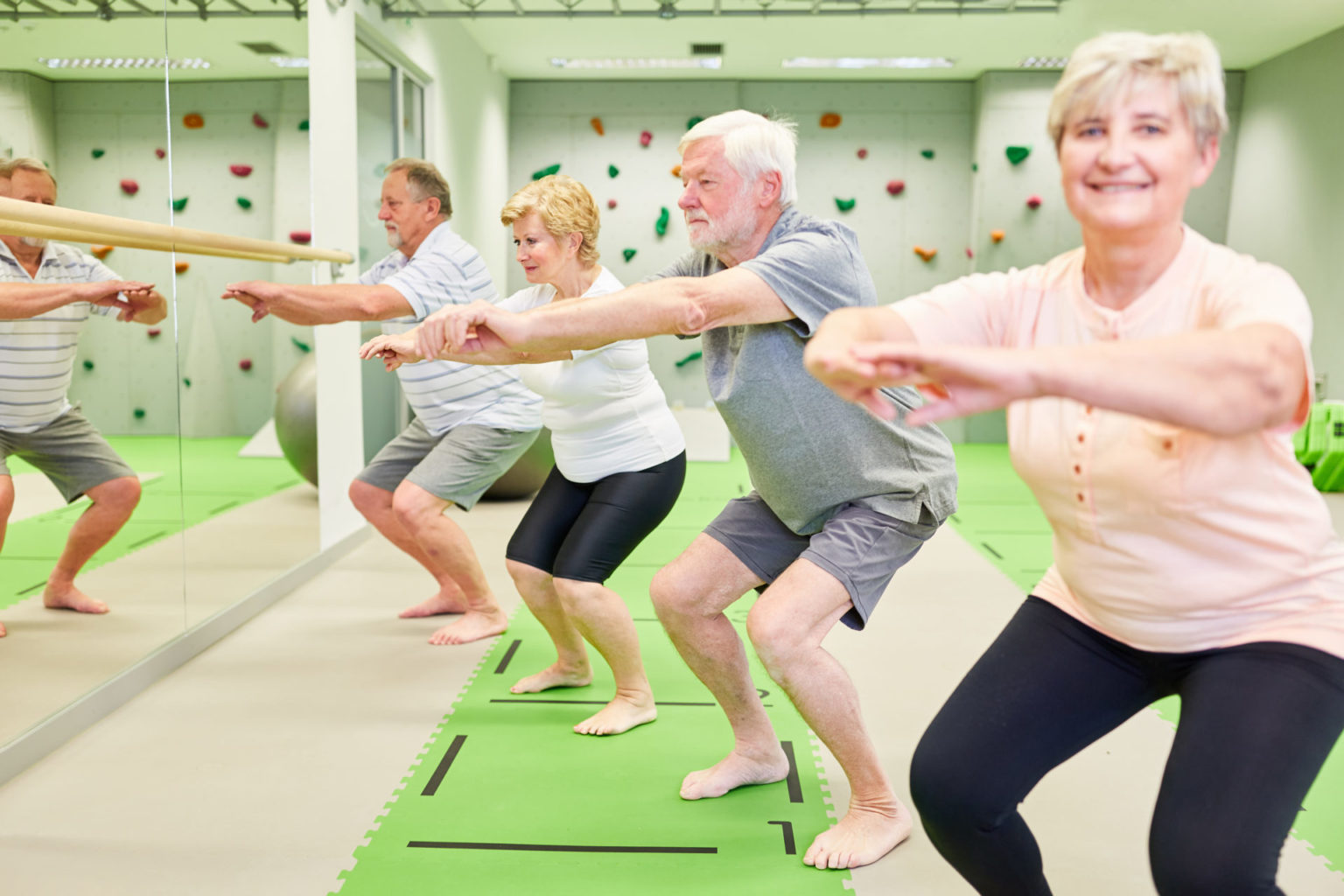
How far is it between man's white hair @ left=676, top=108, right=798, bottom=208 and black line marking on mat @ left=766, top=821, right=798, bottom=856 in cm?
131

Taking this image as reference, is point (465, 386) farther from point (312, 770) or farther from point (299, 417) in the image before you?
point (299, 417)

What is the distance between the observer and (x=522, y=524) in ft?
9.32

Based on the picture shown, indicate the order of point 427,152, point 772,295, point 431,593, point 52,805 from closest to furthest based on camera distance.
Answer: point 772,295, point 52,805, point 431,593, point 427,152

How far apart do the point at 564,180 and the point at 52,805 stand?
6.17ft

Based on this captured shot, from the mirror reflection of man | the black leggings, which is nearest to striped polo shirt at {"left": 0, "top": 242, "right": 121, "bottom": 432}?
the mirror reflection of man

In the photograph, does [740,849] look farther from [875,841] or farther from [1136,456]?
[1136,456]

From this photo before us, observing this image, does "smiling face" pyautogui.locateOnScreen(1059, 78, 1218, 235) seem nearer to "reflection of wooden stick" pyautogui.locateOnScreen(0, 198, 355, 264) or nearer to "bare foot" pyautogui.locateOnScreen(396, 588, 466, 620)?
"reflection of wooden stick" pyautogui.locateOnScreen(0, 198, 355, 264)

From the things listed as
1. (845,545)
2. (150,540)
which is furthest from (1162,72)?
(150,540)

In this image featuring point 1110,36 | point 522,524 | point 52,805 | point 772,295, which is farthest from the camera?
point 522,524

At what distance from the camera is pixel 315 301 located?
2.66 meters

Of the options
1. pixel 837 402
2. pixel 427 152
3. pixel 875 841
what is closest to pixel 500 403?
pixel 837 402

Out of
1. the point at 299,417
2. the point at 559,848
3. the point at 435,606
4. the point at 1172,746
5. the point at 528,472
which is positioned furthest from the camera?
the point at 528,472

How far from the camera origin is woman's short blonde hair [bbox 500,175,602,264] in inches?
103

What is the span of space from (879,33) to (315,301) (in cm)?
653
